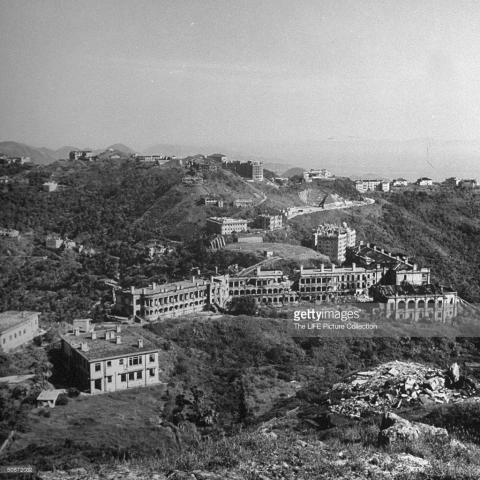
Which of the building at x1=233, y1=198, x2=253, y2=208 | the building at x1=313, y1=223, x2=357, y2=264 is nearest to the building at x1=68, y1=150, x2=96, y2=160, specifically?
the building at x1=233, y1=198, x2=253, y2=208

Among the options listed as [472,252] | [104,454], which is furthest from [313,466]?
[472,252]


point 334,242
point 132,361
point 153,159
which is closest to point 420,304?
point 334,242

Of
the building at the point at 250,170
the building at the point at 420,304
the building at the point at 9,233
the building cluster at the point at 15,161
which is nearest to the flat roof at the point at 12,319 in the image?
the building at the point at 9,233

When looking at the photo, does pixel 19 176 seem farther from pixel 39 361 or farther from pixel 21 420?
pixel 21 420

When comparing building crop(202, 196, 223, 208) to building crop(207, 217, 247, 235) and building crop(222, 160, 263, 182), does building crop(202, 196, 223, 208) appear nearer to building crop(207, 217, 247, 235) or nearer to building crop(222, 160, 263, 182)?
building crop(207, 217, 247, 235)

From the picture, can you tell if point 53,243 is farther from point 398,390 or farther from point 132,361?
point 398,390
